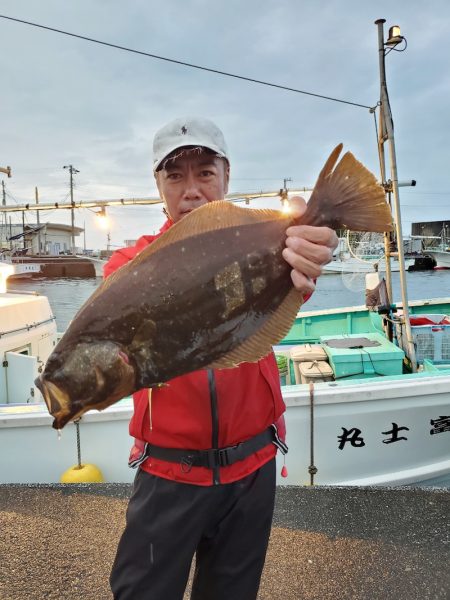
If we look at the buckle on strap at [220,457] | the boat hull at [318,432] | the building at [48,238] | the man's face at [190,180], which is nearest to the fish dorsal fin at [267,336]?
the buckle on strap at [220,457]

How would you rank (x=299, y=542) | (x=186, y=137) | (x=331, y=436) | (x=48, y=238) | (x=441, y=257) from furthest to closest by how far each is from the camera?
1. (x=48, y=238)
2. (x=441, y=257)
3. (x=331, y=436)
4. (x=299, y=542)
5. (x=186, y=137)

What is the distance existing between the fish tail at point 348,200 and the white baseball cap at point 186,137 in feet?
1.70

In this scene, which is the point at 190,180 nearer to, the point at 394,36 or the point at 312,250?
the point at 312,250

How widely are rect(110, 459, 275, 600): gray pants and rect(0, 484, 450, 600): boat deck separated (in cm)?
115

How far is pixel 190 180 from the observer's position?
6.27 feet

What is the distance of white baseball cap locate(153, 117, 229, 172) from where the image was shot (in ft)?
6.03

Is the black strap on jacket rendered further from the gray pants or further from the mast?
the mast

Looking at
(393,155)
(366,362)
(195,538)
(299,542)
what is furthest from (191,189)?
(393,155)

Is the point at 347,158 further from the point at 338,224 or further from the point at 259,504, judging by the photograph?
the point at 259,504

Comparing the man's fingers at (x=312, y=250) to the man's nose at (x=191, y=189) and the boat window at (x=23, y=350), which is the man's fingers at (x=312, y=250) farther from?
the boat window at (x=23, y=350)

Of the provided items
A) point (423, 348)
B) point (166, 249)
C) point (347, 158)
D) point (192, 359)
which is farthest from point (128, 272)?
point (423, 348)

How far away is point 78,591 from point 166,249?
259 centimetres

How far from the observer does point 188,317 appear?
1.55 m

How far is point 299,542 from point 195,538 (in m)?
1.85
